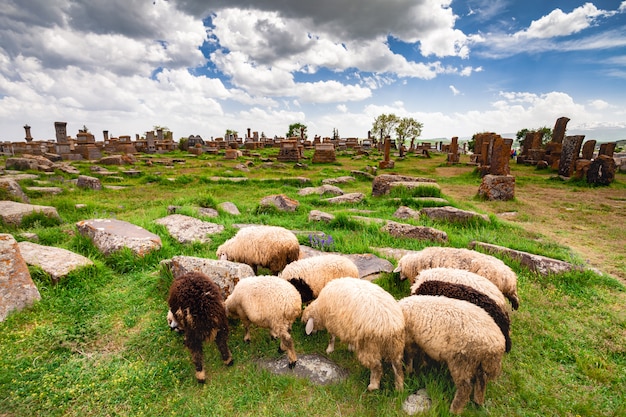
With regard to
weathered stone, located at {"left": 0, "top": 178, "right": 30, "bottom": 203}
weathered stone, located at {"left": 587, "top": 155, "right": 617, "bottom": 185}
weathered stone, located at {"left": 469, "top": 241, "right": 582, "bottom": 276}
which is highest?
weathered stone, located at {"left": 587, "top": 155, "right": 617, "bottom": 185}

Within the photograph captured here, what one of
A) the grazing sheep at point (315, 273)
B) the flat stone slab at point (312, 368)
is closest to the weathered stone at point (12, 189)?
the grazing sheep at point (315, 273)

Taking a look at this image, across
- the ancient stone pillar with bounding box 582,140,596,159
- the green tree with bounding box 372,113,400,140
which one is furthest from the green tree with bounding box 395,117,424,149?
the ancient stone pillar with bounding box 582,140,596,159

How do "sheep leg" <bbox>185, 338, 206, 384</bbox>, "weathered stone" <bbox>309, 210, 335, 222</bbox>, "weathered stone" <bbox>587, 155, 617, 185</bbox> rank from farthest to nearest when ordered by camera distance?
"weathered stone" <bbox>587, 155, 617, 185</bbox>, "weathered stone" <bbox>309, 210, 335, 222</bbox>, "sheep leg" <bbox>185, 338, 206, 384</bbox>

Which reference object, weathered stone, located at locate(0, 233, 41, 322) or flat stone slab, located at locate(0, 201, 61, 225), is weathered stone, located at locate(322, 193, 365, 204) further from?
weathered stone, located at locate(0, 233, 41, 322)

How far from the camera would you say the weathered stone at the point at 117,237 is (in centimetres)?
586

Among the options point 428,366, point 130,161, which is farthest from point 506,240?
point 130,161

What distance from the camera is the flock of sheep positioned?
301 cm

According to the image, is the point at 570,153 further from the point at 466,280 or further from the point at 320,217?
the point at 466,280

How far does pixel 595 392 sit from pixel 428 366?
1.69 metres

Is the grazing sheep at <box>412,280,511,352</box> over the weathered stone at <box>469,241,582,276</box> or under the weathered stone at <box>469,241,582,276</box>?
over

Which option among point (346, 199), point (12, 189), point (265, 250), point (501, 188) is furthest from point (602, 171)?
point (12, 189)

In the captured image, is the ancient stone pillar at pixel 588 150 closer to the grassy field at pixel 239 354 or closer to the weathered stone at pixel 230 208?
the grassy field at pixel 239 354

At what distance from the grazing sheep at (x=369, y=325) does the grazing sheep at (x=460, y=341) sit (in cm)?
28

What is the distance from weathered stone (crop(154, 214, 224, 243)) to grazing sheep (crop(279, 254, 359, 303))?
302 centimetres
